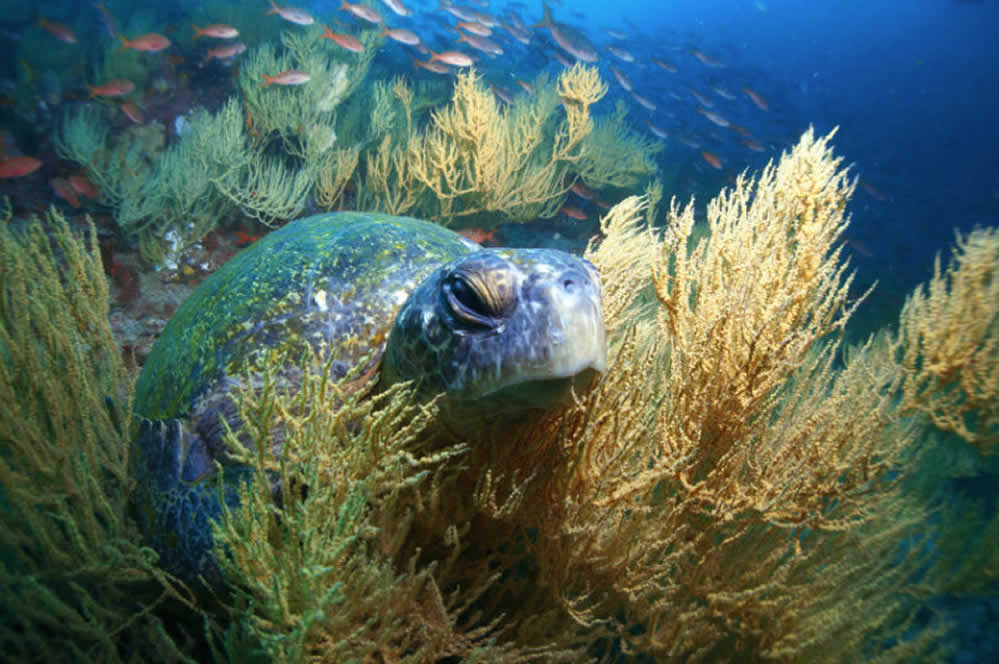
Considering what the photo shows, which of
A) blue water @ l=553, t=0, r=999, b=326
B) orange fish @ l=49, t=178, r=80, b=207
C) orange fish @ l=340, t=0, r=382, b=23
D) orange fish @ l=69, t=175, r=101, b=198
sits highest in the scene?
blue water @ l=553, t=0, r=999, b=326

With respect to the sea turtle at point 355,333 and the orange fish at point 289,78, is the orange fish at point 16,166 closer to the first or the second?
the orange fish at point 289,78

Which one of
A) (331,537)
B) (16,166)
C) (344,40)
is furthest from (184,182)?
(331,537)

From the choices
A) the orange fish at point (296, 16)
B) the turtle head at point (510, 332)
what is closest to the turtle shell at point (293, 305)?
the turtle head at point (510, 332)

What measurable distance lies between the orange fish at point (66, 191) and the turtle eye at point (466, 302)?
223 inches

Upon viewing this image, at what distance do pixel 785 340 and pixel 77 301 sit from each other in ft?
9.27

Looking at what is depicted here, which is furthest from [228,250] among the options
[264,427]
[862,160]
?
[862,160]

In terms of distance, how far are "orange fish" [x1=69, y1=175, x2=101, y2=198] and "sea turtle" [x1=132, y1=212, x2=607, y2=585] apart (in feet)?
12.6

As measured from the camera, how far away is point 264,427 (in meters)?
1.02

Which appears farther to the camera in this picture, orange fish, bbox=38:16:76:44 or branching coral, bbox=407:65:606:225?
orange fish, bbox=38:16:76:44

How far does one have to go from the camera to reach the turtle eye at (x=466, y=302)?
1.35 meters

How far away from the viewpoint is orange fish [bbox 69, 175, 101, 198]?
15.8 ft

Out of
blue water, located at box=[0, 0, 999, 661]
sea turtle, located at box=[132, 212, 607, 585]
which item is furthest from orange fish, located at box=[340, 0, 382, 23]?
sea turtle, located at box=[132, 212, 607, 585]

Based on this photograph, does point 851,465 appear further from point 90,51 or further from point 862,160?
point 862,160

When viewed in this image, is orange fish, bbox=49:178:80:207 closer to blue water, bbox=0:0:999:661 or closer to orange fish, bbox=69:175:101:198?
orange fish, bbox=69:175:101:198
